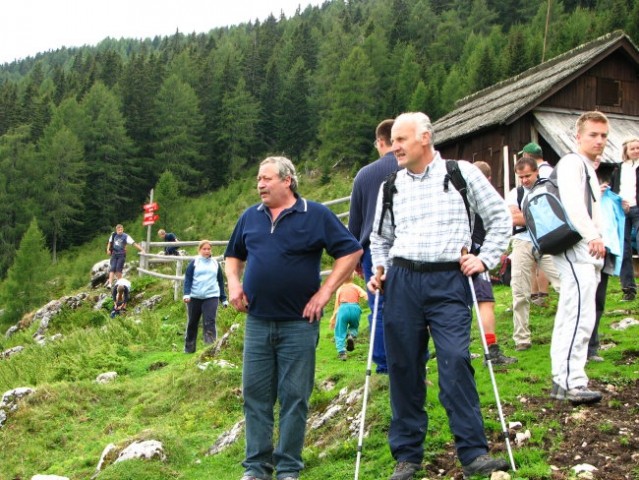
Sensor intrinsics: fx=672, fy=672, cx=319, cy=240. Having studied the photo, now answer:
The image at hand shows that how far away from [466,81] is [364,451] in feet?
186

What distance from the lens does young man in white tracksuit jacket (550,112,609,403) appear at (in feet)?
15.8

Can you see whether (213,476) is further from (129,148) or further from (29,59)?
(29,59)

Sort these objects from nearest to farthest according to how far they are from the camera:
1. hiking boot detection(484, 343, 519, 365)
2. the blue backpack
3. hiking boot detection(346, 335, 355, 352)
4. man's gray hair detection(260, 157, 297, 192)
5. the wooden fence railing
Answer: man's gray hair detection(260, 157, 297, 192), the blue backpack, hiking boot detection(484, 343, 519, 365), hiking boot detection(346, 335, 355, 352), the wooden fence railing

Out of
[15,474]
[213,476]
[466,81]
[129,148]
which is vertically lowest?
[15,474]

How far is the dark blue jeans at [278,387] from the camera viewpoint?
14.6ft

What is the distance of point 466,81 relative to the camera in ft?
190

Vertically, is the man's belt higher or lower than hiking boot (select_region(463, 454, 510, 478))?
higher

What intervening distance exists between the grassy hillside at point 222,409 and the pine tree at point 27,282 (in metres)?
22.0

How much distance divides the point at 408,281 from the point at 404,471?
3.70 ft

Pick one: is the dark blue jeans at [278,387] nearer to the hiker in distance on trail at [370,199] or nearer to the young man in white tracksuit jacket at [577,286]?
the hiker in distance on trail at [370,199]

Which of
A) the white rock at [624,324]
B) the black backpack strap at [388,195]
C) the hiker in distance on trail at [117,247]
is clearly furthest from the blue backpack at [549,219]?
the hiker in distance on trail at [117,247]

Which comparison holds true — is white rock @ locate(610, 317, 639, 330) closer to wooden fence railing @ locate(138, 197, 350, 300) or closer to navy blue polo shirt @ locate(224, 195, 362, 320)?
navy blue polo shirt @ locate(224, 195, 362, 320)

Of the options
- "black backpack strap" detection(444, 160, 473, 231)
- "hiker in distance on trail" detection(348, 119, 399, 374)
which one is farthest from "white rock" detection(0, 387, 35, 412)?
"black backpack strap" detection(444, 160, 473, 231)

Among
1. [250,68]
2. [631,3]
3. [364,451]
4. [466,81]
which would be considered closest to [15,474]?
[364,451]
